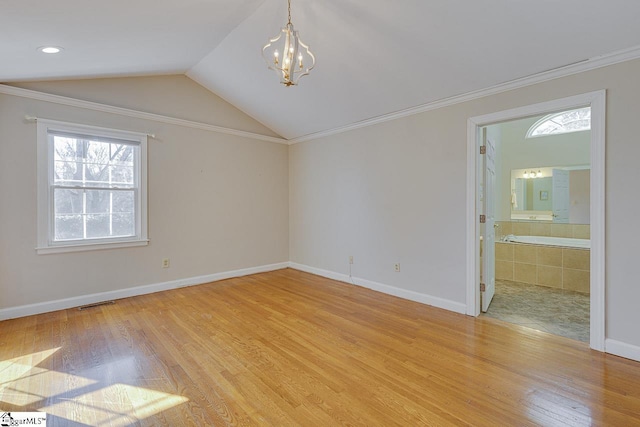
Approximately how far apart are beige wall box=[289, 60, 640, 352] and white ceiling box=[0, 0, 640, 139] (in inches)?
10.1

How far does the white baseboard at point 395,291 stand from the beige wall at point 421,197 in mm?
58

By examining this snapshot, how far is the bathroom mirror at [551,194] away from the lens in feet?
16.5

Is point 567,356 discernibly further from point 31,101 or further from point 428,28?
point 31,101

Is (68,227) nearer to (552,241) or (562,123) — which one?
(552,241)

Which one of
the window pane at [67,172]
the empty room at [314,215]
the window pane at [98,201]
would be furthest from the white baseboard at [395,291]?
the window pane at [67,172]

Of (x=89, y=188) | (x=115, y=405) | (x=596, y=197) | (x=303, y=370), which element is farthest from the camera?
(x=89, y=188)

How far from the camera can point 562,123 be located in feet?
17.1

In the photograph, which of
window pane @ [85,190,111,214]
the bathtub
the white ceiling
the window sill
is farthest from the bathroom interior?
window pane @ [85,190,111,214]

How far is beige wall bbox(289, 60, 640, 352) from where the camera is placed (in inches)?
93.3

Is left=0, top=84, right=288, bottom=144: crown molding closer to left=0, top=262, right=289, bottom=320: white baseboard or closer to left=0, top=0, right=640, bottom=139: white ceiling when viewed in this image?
left=0, top=0, right=640, bottom=139: white ceiling

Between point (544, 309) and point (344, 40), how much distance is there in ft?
12.3

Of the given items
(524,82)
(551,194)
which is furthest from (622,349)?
(551,194)

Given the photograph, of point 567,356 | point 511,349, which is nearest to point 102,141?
point 511,349

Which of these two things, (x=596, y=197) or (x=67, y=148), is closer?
(x=596, y=197)
